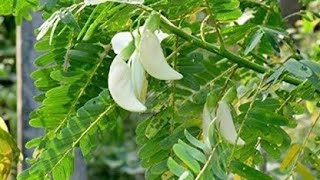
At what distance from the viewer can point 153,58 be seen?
1.84ft

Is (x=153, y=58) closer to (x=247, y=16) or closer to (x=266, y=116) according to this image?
(x=266, y=116)

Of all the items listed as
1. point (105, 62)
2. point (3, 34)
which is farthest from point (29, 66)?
point (3, 34)

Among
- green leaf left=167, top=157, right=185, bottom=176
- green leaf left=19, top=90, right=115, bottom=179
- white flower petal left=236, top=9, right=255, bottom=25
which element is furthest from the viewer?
white flower petal left=236, top=9, right=255, bottom=25

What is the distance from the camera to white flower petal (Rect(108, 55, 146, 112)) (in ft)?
1.82

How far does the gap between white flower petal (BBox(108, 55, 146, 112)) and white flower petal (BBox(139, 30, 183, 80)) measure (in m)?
0.02

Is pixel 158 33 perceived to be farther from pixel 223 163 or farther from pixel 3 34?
pixel 3 34

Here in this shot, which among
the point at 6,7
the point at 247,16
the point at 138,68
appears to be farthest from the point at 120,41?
the point at 247,16

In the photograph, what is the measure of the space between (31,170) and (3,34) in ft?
7.91

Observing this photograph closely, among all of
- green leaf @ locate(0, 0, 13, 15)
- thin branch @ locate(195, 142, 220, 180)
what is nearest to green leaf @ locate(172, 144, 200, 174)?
thin branch @ locate(195, 142, 220, 180)

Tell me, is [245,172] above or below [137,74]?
below

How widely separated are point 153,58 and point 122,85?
0.03 m

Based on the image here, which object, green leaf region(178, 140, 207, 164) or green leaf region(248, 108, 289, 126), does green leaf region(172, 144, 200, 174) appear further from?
green leaf region(248, 108, 289, 126)

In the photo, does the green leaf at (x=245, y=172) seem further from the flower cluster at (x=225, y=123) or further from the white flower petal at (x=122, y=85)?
the white flower petal at (x=122, y=85)

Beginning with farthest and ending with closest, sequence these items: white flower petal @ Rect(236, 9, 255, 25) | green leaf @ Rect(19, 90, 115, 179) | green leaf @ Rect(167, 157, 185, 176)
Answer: white flower petal @ Rect(236, 9, 255, 25)
green leaf @ Rect(19, 90, 115, 179)
green leaf @ Rect(167, 157, 185, 176)
